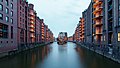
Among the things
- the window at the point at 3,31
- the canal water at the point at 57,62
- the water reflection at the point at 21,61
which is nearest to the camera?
the canal water at the point at 57,62

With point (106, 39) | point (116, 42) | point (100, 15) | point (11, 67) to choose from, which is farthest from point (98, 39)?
point (11, 67)

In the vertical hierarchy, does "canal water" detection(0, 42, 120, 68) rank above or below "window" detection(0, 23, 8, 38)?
below

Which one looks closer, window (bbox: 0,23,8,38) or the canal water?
the canal water

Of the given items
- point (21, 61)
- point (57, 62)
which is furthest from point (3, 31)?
point (57, 62)

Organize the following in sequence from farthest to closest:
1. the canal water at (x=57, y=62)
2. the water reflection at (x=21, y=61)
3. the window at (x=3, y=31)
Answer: the window at (x=3, y=31), the water reflection at (x=21, y=61), the canal water at (x=57, y=62)

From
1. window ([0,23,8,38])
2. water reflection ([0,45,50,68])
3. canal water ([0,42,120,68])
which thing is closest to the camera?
canal water ([0,42,120,68])

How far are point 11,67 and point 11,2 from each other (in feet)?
117

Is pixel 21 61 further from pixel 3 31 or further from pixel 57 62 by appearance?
pixel 3 31

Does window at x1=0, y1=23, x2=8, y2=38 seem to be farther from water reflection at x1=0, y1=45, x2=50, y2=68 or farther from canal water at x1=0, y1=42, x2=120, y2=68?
water reflection at x1=0, y1=45, x2=50, y2=68

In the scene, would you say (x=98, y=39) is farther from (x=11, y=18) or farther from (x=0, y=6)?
(x=0, y=6)

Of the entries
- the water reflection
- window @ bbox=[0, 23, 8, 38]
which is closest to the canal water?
the water reflection

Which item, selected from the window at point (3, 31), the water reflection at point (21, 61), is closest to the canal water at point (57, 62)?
the water reflection at point (21, 61)

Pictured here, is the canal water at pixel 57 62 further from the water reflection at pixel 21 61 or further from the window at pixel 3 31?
the window at pixel 3 31

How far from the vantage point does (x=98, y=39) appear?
67062 mm
